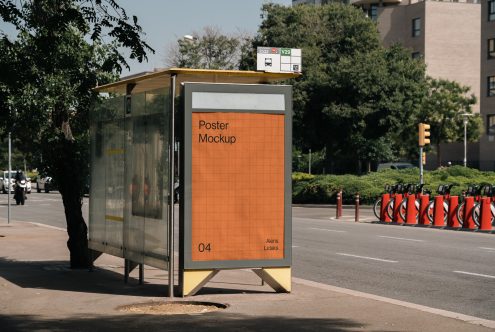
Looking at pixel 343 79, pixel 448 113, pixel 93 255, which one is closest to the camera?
pixel 93 255

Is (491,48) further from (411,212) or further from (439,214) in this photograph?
(439,214)

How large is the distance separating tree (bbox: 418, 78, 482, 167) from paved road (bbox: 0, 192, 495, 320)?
169 ft

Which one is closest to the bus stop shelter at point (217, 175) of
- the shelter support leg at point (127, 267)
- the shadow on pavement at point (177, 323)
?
the shelter support leg at point (127, 267)

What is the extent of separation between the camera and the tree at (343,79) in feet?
169

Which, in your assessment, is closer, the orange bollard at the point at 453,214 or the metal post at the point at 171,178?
the metal post at the point at 171,178

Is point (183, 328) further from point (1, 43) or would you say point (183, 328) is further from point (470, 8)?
point (470, 8)

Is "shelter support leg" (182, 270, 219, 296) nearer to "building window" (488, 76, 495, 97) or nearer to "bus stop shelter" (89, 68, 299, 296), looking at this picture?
"bus stop shelter" (89, 68, 299, 296)

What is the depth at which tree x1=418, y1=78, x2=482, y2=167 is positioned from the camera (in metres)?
77.1

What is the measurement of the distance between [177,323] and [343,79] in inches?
1713

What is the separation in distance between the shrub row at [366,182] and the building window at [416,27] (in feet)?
158

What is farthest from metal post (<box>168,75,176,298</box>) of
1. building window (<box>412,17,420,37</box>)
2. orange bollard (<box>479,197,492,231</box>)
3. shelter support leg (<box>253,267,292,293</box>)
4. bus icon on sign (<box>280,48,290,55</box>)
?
building window (<box>412,17,420,37</box>)

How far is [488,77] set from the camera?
7919 centimetres

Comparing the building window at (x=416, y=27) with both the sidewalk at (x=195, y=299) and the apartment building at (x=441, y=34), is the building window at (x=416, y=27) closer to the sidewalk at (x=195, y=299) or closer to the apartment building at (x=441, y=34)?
the apartment building at (x=441, y=34)

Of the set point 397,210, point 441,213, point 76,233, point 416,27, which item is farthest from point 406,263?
point 416,27
